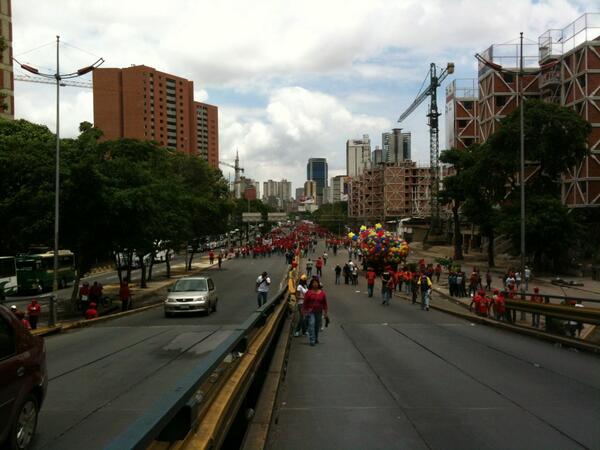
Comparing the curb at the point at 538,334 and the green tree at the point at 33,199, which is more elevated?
the green tree at the point at 33,199

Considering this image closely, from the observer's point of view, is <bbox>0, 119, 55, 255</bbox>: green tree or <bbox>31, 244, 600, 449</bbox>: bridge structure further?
<bbox>0, 119, 55, 255</bbox>: green tree

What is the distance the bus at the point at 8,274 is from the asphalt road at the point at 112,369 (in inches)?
703

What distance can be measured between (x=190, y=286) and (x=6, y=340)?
18.3 metres

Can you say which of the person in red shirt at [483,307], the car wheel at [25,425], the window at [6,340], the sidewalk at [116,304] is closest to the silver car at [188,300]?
the sidewalk at [116,304]

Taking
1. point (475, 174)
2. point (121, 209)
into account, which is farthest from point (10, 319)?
point (475, 174)

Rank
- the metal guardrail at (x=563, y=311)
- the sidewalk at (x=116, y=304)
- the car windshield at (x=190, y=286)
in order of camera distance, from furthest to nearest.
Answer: the car windshield at (x=190, y=286)
the sidewalk at (x=116, y=304)
the metal guardrail at (x=563, y=311)

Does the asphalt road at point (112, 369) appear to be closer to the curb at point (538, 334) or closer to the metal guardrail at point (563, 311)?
the curb at point (538, 334)

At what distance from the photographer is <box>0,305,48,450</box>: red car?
5.48 metres

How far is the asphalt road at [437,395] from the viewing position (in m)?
6.09

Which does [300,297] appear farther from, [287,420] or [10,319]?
[10,319]

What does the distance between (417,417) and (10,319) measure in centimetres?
474

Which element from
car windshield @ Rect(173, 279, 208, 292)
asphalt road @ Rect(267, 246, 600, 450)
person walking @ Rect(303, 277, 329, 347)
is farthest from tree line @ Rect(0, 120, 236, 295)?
asphalt road @ Rect(267, 246, 600, 450)

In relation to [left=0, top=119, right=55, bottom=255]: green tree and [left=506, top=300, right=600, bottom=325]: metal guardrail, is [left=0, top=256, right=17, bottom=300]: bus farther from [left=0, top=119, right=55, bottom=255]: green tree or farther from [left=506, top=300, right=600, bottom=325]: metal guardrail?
[left=506, top=300, right=600, bottom=325]: metal guardrail

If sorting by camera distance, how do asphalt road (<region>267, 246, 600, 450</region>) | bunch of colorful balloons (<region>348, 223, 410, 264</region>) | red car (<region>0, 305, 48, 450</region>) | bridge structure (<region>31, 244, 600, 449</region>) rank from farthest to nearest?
bunch of colorful balloons (<region>348, 223, 410, 264</region>)
asphalt road (<region>267, 246, 600, 450</region>)
red car (<region>0, 305, 48, 450</region>)
bridge structure (<region>31, 244, 600, 449</region>)
